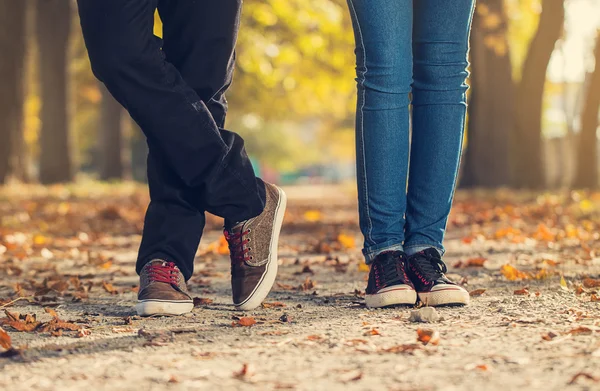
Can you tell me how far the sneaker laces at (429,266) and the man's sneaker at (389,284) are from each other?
7cm

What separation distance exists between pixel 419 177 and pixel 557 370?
1.50 meters

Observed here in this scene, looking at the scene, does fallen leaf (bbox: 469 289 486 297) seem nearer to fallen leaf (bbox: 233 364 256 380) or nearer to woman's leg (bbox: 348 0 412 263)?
woman's leg (bbox: 348 0 412 263)

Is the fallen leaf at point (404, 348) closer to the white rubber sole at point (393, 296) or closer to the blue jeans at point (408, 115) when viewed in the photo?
the white rubber sole at point (393, 296)

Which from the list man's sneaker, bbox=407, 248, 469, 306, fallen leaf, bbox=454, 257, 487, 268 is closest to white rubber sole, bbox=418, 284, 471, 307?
man's sneaker, bbox=407, 248, 469, 306

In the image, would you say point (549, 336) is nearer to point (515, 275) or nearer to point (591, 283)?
point (591, 283)

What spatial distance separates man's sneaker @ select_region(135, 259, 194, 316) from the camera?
3359 millimetres

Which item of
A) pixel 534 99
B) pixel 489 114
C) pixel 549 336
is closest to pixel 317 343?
pixel 549 336

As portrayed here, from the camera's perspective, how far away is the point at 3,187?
15.0 metres

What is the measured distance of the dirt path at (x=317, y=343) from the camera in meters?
2.30

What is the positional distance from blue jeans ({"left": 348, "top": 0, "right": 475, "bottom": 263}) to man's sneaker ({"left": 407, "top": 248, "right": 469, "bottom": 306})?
60mm

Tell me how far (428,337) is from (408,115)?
121 cm

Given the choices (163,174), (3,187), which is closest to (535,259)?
(163,174)

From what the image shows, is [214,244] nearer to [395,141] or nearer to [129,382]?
[395,141]

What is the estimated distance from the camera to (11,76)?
629 inches
